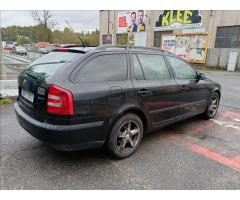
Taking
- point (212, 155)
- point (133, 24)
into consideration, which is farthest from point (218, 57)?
point (212, 155)

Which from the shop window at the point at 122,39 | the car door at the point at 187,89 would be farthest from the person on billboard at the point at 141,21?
the car door at the point at 187,89

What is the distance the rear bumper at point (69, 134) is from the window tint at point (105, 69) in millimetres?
594

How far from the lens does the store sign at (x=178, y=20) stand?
2083cm

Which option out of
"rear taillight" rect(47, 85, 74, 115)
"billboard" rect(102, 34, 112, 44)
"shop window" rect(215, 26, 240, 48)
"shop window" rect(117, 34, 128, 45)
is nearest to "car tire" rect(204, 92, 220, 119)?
"rear taillight" rect(47, 85, 74, 115)

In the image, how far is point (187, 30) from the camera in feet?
71.6

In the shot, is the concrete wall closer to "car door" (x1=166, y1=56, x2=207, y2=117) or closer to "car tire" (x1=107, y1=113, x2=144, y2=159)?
"car door" (x1=166, y1=56, x2=207, y2=117)

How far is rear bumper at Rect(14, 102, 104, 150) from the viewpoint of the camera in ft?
7.75

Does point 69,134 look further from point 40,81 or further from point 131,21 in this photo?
point 131,21

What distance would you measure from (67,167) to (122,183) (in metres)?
0.81

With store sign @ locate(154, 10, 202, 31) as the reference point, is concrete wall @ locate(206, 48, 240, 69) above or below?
below

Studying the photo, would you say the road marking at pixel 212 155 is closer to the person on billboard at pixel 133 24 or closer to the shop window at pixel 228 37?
the shop window at pixel 228 37

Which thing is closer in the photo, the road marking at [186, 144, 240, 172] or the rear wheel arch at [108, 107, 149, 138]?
the rear wheel arch at [108, 107, 149, 138]

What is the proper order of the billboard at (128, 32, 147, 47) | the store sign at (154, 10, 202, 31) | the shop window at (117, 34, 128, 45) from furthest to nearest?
the shop window at (117, 34, 128, 45), the billboard at (128, 32, 147, 47), the store sign at (154, 10, 202, 31)

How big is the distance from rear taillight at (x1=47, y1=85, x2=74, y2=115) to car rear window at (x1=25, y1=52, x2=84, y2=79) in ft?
0.97
